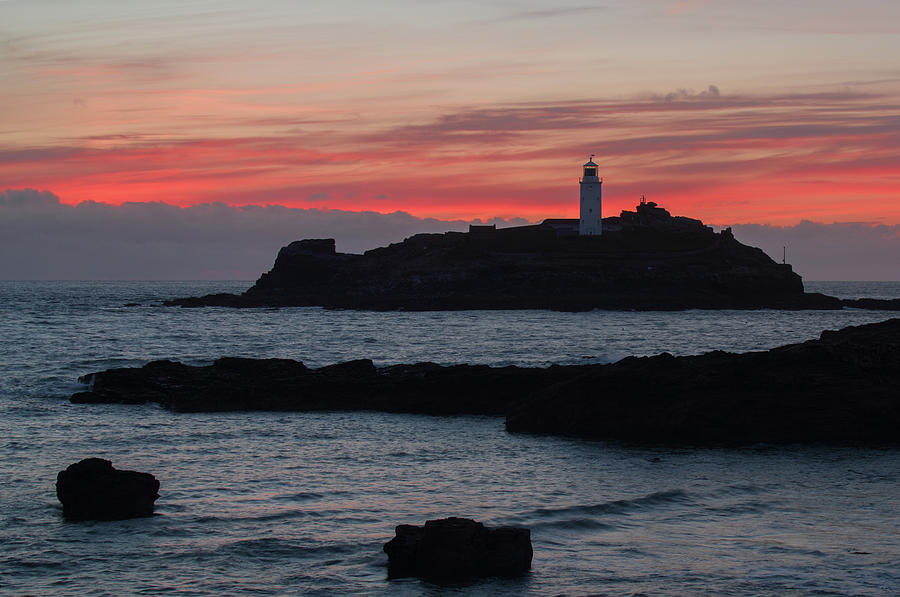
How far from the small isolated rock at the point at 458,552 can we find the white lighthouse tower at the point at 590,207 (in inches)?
4260

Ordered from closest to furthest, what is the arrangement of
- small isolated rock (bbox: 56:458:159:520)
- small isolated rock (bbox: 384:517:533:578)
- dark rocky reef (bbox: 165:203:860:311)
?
small isolated rock (bbox: 384:517:533:578) < small isolated rock (bbox: 56:458:159:520) < dark rocky reef (bbox: 165:203:860:311)

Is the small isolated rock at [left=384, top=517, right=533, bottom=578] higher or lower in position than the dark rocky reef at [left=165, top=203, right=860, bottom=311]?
lower

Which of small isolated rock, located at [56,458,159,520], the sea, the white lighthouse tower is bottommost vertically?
the sea

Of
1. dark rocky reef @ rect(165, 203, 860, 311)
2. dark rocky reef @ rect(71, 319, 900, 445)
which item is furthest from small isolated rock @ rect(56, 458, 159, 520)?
dark rocky reef @ rect(165, 203, 860, 311)

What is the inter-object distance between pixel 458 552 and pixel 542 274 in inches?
3867

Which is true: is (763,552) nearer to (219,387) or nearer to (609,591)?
(609,591)

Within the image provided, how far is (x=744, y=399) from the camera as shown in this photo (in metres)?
23.5

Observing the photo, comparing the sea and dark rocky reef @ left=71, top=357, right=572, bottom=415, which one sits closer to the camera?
the sea

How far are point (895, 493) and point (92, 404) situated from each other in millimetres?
23213

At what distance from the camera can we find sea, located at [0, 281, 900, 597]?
42.0 feet

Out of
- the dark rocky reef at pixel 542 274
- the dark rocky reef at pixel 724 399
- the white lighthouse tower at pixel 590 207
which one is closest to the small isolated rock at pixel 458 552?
the dark rocky reef at pixel 724 399

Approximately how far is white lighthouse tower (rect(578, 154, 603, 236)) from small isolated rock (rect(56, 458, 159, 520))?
107 meters

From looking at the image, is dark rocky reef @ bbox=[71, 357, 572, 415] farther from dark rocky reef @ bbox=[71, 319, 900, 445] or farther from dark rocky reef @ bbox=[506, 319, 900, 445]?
dark rocky reef @ bbox=[506, 319, 900, 445]

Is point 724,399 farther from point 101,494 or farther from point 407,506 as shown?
point 101,494
